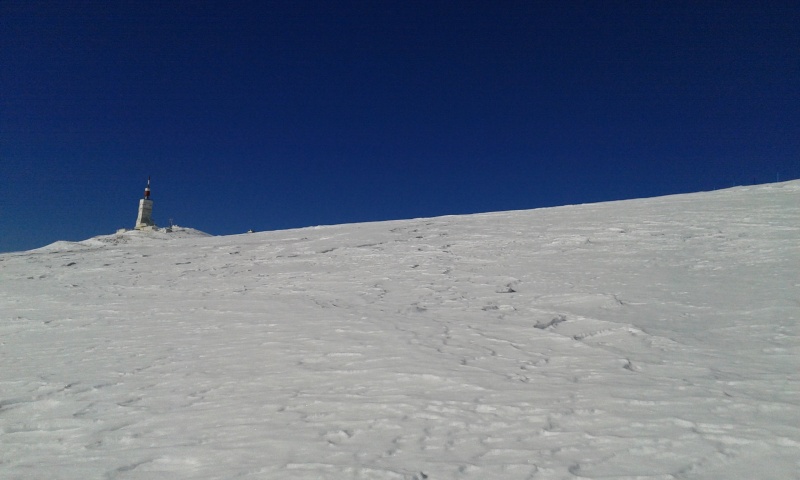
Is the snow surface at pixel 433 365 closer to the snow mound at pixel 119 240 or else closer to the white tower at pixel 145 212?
the snow mound at pixel 119 240

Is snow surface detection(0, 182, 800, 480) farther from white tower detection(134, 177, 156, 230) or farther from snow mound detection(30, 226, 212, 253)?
white tower detection(134, 177, 156, 230)

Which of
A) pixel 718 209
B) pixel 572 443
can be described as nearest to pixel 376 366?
pixel 572 443

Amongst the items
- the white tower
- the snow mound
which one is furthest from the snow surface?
the white tower

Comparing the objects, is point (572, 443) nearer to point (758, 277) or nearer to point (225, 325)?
point (225, 325)

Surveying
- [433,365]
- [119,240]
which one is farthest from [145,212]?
[433,365]

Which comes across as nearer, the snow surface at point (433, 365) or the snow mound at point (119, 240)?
the snow surface at point (433, 365)

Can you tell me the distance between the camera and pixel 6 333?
632 centimetres

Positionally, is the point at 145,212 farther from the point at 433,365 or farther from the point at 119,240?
the point at 433,365

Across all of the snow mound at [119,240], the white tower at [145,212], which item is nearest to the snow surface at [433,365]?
the snow mound at [119,240]

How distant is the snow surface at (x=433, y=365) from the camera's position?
9.73 feet

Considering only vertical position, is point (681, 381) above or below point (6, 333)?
below

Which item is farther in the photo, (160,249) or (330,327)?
(160,249)

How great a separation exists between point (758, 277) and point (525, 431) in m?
4.83

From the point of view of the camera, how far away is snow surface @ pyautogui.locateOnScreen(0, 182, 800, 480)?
2.97 metres
